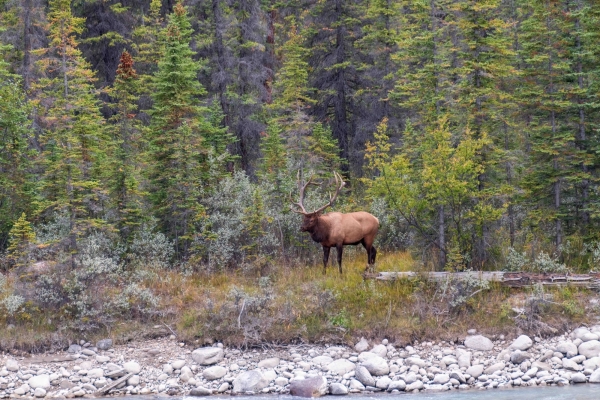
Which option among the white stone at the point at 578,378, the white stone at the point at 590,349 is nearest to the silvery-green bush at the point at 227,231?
the white stone at the point at 590,349

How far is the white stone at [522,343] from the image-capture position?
14.3 m

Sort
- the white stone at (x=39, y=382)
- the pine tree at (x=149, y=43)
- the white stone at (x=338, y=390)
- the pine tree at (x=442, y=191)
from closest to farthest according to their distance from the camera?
the white stone at (x=338, y=390) < the white stone at (x=39, y=382) < the pine tree at (x=442, y=191) < the pine tree at (x=149, y=43)

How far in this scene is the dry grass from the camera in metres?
14.8

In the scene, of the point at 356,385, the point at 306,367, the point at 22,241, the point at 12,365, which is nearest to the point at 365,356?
the point at 356,385

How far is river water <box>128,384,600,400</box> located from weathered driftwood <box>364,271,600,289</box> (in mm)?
2771

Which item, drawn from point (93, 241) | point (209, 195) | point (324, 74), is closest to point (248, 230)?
point (209, 195)

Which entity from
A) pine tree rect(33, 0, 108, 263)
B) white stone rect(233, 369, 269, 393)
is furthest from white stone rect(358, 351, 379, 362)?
pine tree rect(33, 0, 108, 263)

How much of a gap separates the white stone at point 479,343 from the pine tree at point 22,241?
9.73 meters

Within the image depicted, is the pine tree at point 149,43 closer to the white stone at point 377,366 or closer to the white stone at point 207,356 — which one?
the white stone at point 207,356

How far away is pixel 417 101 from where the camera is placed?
67.5ft

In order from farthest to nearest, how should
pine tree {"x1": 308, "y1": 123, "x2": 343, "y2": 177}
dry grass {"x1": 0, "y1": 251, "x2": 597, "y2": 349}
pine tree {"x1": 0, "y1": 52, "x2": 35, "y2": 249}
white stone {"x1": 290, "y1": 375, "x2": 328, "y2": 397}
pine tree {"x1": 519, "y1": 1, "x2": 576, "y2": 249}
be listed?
pine tree {"x1": 308, "y1": 123, "x2": 343, "y2": 177} < pine tree {"x1": 0, "y1": 52, "x2": 35, "y2": 249} < pine tree {"x1": 519, "y1": 1, "x2": 576, "y2": 249} < dry grass {"x1": 0, "y1": 251, "x2": 597, "y2": 349} < white stone {"x1": 290, "y1": 375, "x2": 328, "y2": 397}

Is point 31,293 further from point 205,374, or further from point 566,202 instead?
point 566,202

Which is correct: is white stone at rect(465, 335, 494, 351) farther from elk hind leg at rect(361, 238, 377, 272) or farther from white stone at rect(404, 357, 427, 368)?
elk hind leg at rect(361, 238, 377, 272)

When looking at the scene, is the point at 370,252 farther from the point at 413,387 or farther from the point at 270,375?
the point at 270,375
